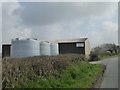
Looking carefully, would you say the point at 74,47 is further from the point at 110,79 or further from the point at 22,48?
the point at 110,79

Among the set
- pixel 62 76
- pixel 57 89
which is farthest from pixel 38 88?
pixel 62 76

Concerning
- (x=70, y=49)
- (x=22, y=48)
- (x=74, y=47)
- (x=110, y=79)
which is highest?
(x=74, y=47)

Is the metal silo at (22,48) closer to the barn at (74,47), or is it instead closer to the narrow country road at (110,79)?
the narrow country road at (110,79)

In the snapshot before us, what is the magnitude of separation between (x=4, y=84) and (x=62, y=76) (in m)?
7.38

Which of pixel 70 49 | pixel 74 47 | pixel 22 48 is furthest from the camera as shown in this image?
pixel 74 47

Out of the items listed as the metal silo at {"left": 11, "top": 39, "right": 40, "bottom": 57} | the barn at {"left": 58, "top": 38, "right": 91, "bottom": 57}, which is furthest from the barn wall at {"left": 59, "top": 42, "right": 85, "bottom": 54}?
the metal silo at {"left": 11, "top": 39, "right": 40, "bottom": 57}

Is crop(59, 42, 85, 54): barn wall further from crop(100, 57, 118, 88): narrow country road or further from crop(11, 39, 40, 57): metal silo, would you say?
crop(11, 39, 40, 57): metal silo

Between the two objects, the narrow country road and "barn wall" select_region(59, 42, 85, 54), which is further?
"barn wall" select_region(59, 42, 85, 54)

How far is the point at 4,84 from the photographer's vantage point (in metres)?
11.4

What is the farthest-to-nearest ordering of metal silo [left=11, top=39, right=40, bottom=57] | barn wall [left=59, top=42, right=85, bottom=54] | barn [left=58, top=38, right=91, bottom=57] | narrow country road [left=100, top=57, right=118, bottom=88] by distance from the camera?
barn [left=58, top=38, right=91, bottom=57] < barn wall [left=59, top=42, right=85, bottom=54] < metal silo [left=11, top=39, right=40, bottom=57] < narrow country road [left=100, top=57, right=118, bottom=88]

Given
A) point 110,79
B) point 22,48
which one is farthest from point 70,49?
point 110,79

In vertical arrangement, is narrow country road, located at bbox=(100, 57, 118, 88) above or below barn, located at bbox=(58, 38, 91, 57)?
below

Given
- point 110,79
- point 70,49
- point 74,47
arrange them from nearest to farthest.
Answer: point 110,79 < point 70,49 < point 74,47

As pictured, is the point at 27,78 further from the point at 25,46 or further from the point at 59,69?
the point at 25,46
